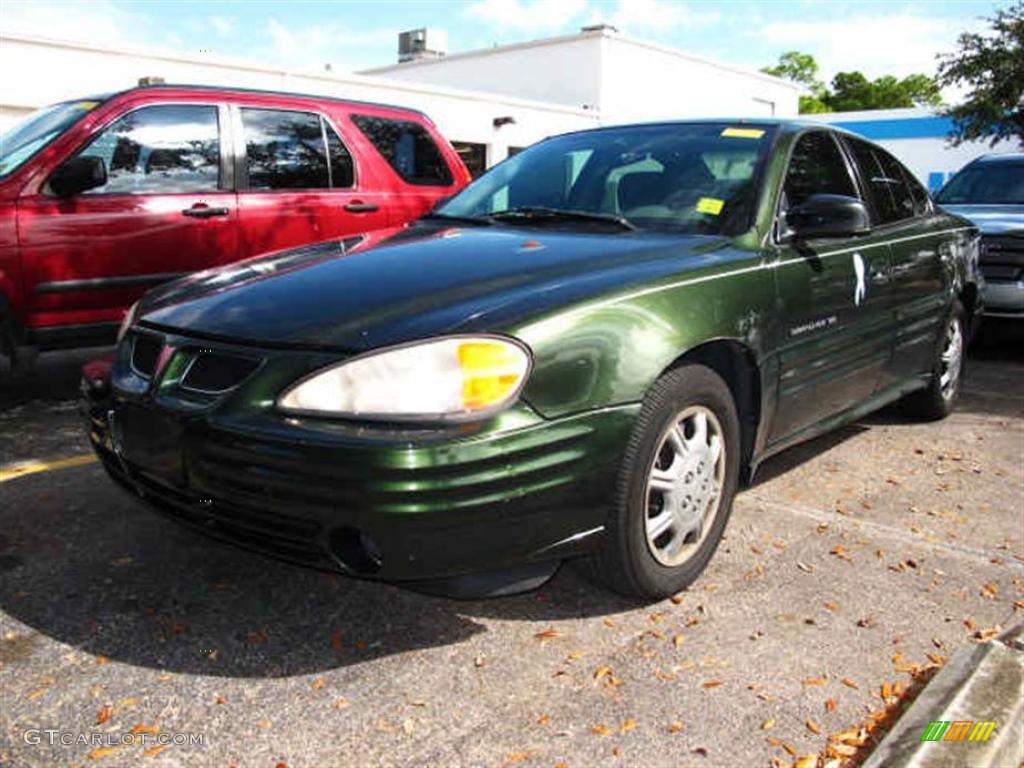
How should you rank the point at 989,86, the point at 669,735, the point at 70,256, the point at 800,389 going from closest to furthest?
1. the point at 669,735
2. the point at 800,389
3. the point at 70,256
4. the point at 989,86

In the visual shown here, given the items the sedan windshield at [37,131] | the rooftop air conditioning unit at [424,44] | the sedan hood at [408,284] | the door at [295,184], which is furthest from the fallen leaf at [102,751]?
the rooftop air conditioning unit at [424,44]

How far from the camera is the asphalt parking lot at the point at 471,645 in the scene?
2.33 meters

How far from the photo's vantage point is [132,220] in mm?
5316

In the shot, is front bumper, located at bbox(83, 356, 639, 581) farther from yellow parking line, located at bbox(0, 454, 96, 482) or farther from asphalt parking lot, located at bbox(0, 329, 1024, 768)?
yellow parking line, located at bbox(0, 454, 96, 482)

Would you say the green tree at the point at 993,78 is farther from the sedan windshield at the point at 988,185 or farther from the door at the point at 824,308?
the door at the point at 824,308

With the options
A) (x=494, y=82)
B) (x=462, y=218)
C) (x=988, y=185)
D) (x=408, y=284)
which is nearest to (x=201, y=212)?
(x=462, y=218)

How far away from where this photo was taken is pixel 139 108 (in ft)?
17.9

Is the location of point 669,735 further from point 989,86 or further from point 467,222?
point 989,86

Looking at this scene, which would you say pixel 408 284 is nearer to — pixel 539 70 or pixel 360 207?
pixel 360 207

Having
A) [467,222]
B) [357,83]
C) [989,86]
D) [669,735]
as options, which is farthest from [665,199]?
[357,83]

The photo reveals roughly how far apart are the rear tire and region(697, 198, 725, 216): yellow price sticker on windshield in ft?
7.56

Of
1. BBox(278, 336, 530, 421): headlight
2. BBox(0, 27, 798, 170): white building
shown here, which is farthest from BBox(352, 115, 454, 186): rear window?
BBox(0, 27, 798, 170): white building

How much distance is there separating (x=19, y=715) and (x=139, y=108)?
158 inches

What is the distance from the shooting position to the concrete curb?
221cm
